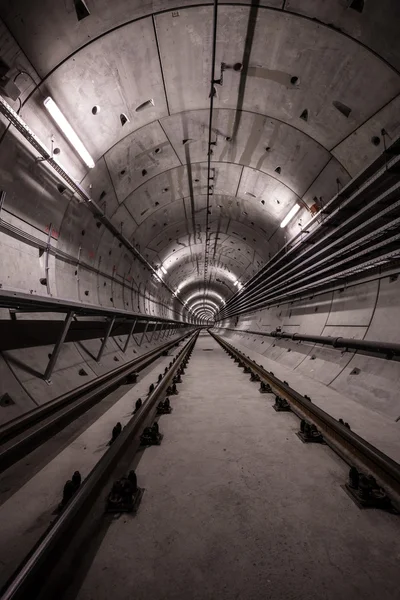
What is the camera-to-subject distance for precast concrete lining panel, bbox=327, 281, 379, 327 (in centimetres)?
504

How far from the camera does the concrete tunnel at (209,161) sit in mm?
3525

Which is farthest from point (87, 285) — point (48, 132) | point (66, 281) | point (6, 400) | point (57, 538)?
point (57, 538)

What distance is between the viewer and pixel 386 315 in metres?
4.55

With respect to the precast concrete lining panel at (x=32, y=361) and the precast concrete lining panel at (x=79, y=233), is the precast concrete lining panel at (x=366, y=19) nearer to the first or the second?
the precast concrete lining panel at (x=79, y=233)

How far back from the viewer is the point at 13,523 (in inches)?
62.1

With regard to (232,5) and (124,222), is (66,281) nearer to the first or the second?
(124,222)

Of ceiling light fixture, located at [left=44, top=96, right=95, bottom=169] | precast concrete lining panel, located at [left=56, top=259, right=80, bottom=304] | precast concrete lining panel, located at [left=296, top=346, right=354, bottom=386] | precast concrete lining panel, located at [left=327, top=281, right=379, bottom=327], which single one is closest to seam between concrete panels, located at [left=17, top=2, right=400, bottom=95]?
ceiling light fixture, located at [left=44, top=96, right=95, bottom=169]

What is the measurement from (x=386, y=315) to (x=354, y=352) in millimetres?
852

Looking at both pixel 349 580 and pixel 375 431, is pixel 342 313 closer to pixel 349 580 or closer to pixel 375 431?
pixel 375 431

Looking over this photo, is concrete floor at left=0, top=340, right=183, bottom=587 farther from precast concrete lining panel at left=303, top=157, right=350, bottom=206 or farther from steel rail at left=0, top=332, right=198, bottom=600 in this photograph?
precast concrete lining panel at left=303, top=157, right=350, bottom=206

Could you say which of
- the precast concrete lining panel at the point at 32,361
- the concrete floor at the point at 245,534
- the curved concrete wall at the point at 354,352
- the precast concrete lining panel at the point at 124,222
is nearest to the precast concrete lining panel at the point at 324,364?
the curved concrete wall at the point at 354,352

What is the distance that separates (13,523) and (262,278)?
11.2 meters

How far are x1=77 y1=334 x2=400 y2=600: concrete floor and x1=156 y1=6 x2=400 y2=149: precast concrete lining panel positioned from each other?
5.54 metres

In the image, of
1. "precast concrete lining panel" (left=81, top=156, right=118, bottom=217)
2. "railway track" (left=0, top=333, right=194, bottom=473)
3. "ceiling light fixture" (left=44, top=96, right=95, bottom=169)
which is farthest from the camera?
"precast concrete lining panel" (left=81, top=156, right=118, bottom=217)
